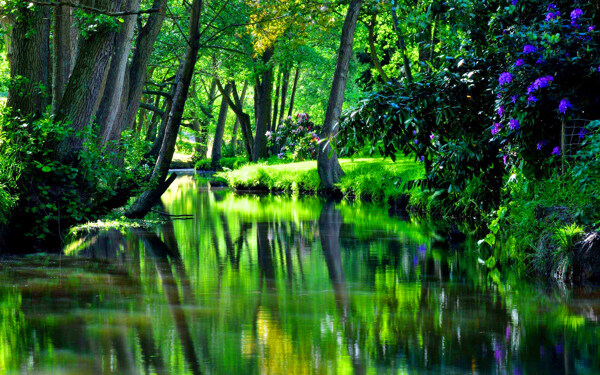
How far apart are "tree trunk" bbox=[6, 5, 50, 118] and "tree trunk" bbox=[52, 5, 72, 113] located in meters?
0.17

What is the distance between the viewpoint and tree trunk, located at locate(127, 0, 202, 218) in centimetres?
1452

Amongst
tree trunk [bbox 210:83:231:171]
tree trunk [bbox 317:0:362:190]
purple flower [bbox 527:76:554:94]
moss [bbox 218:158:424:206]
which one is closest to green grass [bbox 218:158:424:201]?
moss [bbox 218:158:424:206]

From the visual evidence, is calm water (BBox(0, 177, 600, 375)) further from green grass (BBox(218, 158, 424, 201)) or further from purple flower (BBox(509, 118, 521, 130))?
green grass (BBox(218, 158, 424, 201))

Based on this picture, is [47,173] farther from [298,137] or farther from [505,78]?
[298,137]

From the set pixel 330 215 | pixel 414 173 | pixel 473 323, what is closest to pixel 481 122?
pixel 473 323

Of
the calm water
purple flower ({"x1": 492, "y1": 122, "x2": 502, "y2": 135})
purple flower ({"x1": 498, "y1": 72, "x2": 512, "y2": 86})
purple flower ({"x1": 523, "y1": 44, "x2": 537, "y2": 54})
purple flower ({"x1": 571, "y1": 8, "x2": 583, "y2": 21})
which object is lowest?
A: the calm water

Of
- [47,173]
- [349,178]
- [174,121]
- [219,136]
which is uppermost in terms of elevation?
[219,136]

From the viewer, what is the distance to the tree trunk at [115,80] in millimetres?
13938

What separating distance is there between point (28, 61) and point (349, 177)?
13310 mm

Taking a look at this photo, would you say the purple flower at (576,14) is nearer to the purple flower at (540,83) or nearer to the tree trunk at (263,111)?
the purple flower at (540,83)

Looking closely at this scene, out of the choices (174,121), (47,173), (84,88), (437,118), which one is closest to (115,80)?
(174,121)

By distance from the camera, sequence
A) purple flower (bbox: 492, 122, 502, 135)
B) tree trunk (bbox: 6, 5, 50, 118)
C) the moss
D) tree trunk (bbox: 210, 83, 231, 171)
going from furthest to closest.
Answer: tree trunk (bbox: 210, 83, 231, 171) < the moss < tree trunk (bbox: 6, 5, 50, 118) < purple flower (bbox: 492, 122, 502, 135)

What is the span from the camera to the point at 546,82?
8.66 meters

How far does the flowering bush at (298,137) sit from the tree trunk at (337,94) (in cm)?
630
